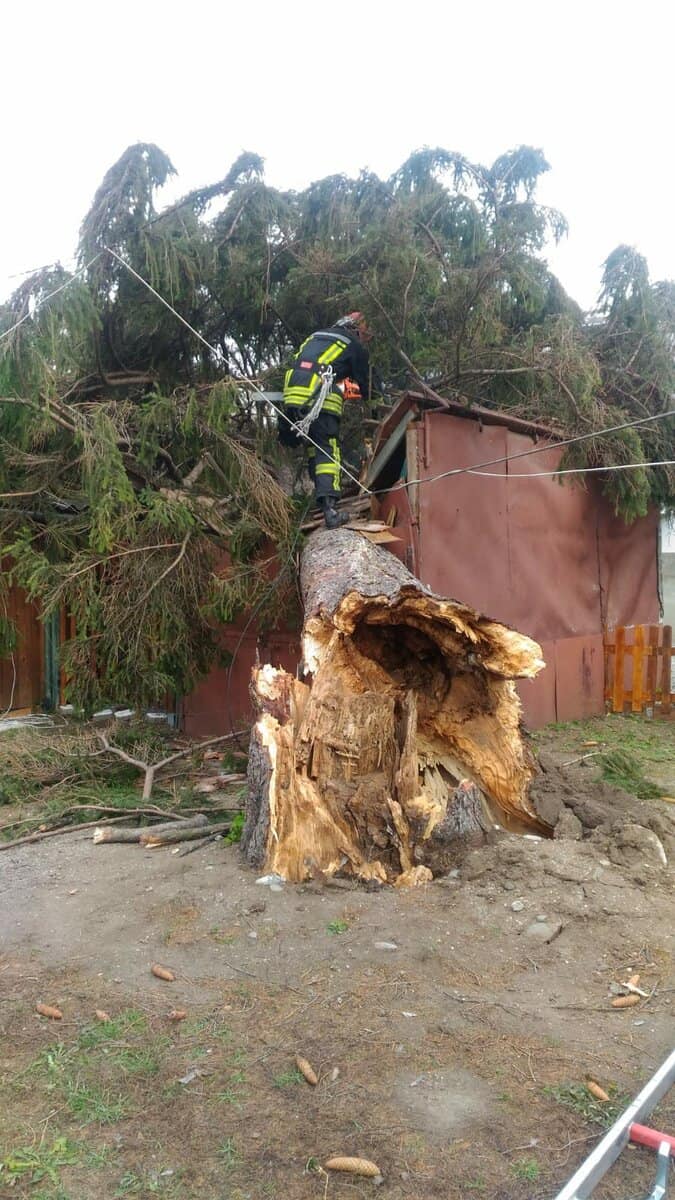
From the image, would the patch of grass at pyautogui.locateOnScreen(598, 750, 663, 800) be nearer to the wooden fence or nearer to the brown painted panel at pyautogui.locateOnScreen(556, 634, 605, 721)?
the brown painted panel at pyautogui.locateOnScreen(556, 634, 605, 721)

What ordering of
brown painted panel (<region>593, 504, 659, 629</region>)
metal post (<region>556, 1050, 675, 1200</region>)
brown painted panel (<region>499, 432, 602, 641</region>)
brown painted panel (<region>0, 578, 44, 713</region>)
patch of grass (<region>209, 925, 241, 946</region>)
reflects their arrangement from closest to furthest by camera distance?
metal post (<region>556, 1050, 675, 1200</region>)
patch of grass (<region>209, 925, 241, 946</region>)
brown painted panel (<region>499, 432, 602, 641</region>)
brown painted panel (<region>593, 504, 659, 629</region>)
brown painted panel (<region>0, 578, 44, 713</region>)

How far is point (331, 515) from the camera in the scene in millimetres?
6918

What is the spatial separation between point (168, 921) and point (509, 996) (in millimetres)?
1564

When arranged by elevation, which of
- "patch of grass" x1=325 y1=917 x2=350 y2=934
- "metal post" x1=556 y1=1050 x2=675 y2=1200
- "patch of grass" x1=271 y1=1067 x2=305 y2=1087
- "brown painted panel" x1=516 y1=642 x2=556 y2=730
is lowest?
"patch of grass" x1=271 y1=1067 x2=305 y2=1087

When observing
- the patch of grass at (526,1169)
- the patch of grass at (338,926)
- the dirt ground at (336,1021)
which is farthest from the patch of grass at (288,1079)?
the patch of grass at (338,926)

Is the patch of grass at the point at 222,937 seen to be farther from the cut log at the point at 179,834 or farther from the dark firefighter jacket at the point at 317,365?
the dark firefighter jacket at the point at 317,365

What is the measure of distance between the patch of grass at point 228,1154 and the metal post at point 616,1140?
835 mm

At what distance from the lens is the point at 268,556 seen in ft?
25.5

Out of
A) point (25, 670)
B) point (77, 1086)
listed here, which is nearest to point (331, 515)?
point (77, 1086)

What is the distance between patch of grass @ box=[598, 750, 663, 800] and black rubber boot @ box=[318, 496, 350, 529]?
2736 mm

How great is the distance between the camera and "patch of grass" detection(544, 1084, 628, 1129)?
2.41m

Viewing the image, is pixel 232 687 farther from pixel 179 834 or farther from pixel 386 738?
pixel 386 738

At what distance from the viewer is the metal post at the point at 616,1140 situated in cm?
202

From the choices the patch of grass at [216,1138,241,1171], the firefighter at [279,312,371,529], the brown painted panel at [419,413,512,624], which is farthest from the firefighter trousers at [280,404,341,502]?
the patch of grass at [216,1138,241,1171]
